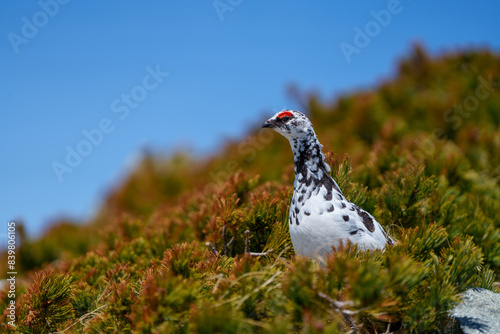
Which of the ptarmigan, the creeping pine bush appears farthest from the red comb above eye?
the creeping pine bush

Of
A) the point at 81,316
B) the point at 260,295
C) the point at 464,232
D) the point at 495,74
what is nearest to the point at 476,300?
the point at 464,232

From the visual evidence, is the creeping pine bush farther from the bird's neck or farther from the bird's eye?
the bird's eye

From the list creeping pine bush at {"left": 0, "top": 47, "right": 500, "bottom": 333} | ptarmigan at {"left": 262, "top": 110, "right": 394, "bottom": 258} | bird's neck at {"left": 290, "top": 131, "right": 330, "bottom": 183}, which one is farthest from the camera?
bird's neck at {"left": 290, "top": 131, "right": 330, "bottom": 183}

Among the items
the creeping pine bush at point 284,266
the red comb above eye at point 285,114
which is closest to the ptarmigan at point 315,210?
the red comb above eye at point 285,114

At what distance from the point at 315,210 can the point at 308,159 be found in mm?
312

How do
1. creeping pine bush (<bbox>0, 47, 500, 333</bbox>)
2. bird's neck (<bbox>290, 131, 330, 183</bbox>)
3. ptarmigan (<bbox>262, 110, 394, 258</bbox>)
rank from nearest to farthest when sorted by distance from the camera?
creeping pine bush (<bbox>0, 47, 500, 333</bbox>)
ptarmigan (<bbox>262, 110, 394, 258</bbox>)
bird's neck (<bbox>290, 131, 330, 183</bbox>)

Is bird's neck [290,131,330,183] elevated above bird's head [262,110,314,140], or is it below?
below

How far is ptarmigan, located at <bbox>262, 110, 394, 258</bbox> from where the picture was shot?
1.84 m

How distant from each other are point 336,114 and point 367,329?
8.73 m

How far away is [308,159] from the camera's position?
81.5 inches

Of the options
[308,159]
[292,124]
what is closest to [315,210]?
[308,159]

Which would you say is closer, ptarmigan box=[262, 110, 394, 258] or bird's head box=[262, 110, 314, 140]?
ptarmigan box=[262, 110, 394, 258]

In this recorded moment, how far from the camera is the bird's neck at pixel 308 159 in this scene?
2033mm

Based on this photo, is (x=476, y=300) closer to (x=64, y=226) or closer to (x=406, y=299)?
(x=406, y=299)
